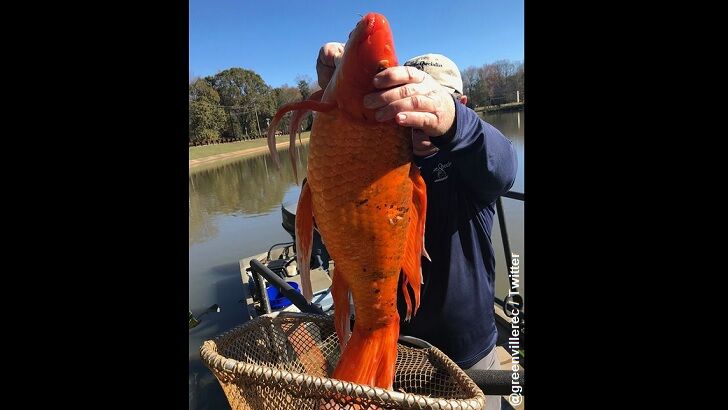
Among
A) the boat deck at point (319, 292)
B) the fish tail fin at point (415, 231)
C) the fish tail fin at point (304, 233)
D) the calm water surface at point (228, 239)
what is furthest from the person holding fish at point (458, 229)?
the boat deck at point (319, 292)

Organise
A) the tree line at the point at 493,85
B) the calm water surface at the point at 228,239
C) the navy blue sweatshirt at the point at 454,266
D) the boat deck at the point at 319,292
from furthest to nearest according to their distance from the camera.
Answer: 1. the tree line at the point at 493,85
2. the calm water surface at the point at 228,239
3. the boat deck at the point at 319,292
4. the navy blue sweatshirt at the point at 454,266

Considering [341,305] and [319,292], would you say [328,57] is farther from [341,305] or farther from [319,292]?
[319,292]

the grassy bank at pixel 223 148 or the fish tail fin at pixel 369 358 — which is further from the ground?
the grassy bank at pixel 223 148

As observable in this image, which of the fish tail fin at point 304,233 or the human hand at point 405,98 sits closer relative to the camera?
the human hand at point 405,98

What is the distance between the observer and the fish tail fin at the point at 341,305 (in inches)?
43.8

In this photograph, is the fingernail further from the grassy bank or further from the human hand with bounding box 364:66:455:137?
the grassy bank

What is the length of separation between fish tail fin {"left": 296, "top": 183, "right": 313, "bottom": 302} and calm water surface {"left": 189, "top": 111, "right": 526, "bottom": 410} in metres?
0.10

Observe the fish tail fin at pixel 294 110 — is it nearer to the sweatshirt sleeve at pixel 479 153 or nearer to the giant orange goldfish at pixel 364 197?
the giant orange goldfish at pixel 364 197

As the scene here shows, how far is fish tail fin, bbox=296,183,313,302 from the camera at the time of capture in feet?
3.50

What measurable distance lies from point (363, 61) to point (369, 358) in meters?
0.76

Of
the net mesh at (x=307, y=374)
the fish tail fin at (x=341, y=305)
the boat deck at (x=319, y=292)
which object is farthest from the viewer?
the boat deck at (x=319, y=292)

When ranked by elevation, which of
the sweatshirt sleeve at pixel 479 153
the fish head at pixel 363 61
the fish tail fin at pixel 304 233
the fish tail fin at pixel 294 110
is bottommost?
the fish tail fin at pixel 304 233

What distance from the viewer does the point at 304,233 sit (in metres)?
1.09
